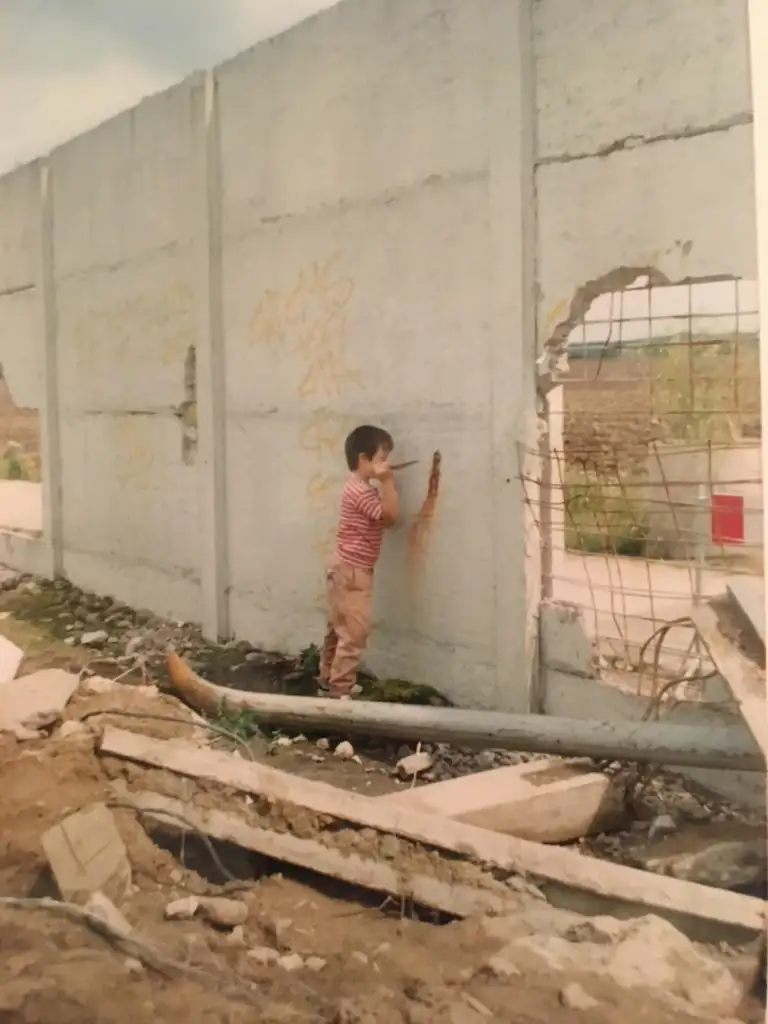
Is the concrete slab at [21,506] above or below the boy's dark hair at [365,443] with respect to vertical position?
below

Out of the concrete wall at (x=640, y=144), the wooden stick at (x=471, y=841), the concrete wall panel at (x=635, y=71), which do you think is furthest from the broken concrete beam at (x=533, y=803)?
the concrete wall panel at (x=635, y=71)

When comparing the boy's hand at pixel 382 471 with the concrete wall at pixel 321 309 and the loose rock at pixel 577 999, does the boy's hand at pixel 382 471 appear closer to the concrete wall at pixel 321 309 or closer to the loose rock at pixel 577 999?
the concrete wall at pixel 321 309

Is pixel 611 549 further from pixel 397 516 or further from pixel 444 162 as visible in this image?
pixel 444 162

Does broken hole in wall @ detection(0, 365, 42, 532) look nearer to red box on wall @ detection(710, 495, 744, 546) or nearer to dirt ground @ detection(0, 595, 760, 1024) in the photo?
dirt ground @ detection(0, 595, 760, 1024)

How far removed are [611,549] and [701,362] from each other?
0.39 metres

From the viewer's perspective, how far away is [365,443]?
207cm

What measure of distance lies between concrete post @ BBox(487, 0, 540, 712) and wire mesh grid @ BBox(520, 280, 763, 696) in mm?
81

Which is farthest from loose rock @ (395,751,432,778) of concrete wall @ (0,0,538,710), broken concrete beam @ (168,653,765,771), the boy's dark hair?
the boy's dark hair

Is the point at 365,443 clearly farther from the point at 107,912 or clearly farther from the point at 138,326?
the point at 107,912

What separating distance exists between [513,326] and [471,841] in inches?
37.7

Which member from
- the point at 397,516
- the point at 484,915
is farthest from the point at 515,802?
the point at 397,516

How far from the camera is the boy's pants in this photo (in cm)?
200

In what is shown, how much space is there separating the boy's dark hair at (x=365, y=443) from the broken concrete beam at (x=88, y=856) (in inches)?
32.6

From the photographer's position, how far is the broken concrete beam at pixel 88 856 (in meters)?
1.54
